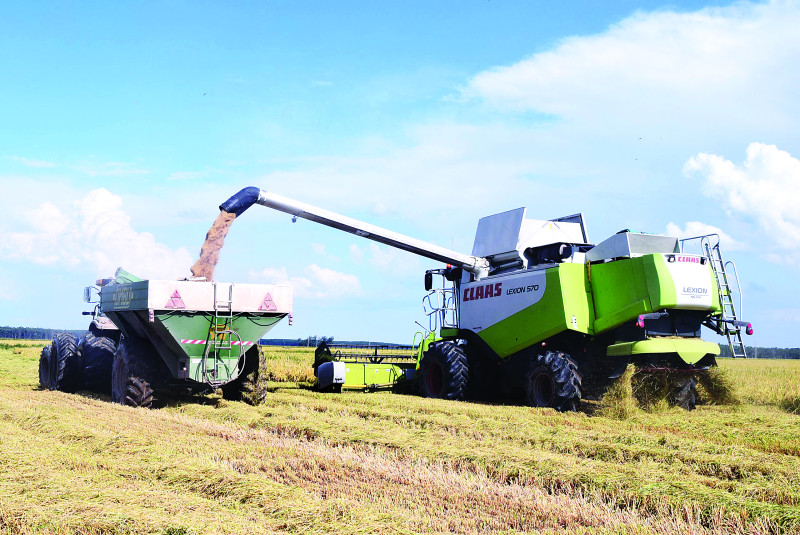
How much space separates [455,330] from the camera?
14156mm

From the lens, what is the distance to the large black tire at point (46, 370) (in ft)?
48.2

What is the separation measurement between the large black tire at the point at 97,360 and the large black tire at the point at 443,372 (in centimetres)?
573

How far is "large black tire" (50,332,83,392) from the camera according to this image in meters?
13.9

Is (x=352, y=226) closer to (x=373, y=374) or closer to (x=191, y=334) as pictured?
(x=373, y=374)

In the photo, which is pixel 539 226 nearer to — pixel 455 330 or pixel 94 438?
pixel 455 330

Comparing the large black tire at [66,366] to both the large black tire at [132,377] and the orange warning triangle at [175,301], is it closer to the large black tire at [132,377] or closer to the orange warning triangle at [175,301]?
the large black tire at [132,377]

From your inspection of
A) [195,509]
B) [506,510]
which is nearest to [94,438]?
[195,509]

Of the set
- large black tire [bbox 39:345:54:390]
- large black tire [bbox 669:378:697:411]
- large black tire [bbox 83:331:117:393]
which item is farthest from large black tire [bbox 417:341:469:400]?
large black tire [bbox 39:345:54:390]

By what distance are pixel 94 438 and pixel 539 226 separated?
26.7 feet

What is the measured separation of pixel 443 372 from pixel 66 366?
22.8 feet

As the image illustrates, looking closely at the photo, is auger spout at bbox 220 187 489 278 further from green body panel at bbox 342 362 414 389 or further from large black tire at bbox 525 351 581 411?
large black tire at bbox 525 351 581 411

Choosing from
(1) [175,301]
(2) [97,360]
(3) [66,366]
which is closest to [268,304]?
(1) [175,301]

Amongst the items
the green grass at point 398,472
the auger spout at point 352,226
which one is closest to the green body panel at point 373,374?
the auger spout at point 352,226

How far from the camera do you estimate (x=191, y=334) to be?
11.2m
